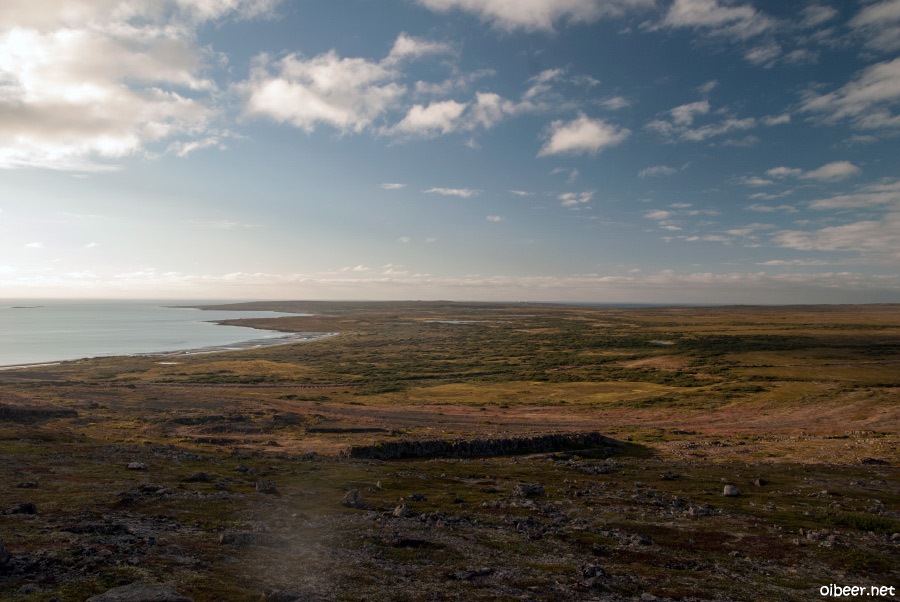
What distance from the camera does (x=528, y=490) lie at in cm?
3647

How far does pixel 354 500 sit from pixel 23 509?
1778cm

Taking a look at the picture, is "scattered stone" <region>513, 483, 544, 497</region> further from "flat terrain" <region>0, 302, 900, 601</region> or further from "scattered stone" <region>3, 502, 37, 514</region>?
"scattered stone" <region>3, 502, 37, 514</region>

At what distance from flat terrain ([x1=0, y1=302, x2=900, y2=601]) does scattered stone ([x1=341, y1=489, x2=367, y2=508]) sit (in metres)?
0.16

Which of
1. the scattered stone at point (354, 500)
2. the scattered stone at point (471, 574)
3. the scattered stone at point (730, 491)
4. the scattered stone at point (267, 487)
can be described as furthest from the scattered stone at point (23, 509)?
the scattered stone at point (730, 491)

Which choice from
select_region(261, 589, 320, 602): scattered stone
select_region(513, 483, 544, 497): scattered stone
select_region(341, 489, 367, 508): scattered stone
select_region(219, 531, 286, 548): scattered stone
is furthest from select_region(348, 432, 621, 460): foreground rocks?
select_region(261, 589, 320, 602): scattered stone

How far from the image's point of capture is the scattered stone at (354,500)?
31.8 meters

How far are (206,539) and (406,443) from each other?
1134 inches

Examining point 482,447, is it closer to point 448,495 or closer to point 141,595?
point 448,495

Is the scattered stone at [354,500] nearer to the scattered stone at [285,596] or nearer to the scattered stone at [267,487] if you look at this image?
the scattered stone at [267,487]

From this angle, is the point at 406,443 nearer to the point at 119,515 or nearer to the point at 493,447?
the point at 493,447

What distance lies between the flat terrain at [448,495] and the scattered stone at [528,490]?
162mm

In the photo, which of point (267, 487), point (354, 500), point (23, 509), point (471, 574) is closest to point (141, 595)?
point (471, 574)

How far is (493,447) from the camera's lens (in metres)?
53.2

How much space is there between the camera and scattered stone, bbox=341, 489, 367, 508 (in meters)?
31.8
